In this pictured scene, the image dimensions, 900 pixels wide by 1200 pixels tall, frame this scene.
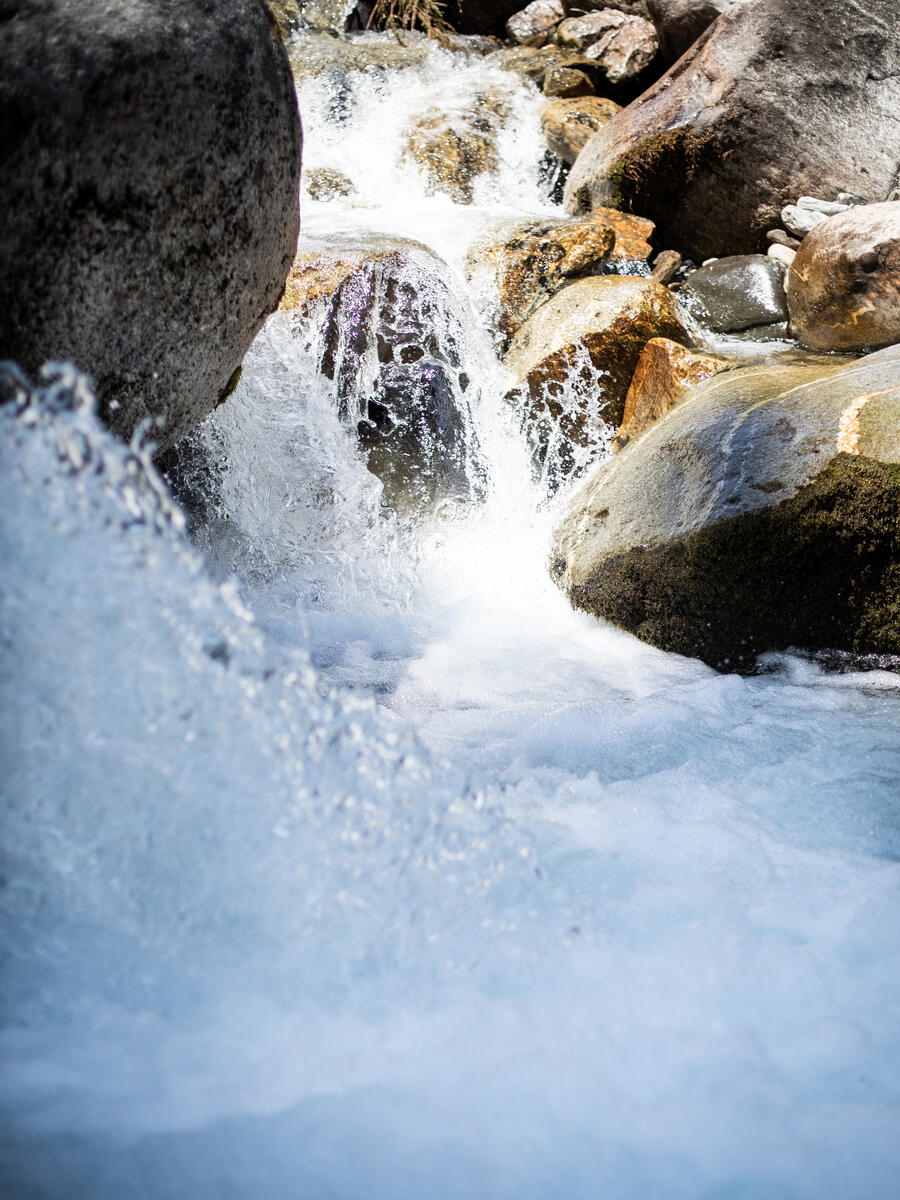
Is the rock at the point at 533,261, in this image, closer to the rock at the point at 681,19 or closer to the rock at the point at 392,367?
the rock at the point at 392,367

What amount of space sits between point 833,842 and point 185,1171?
1.69m

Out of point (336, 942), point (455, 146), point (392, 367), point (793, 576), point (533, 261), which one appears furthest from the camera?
point (455, 146)

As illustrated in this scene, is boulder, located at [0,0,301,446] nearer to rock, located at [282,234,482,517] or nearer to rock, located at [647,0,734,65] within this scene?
rock, located at [282,234,482,517]

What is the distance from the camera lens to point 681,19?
7.78 metres

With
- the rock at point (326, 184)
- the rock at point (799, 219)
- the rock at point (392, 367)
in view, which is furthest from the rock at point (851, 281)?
the rock at point (326, 184)

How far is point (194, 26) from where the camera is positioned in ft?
7.14

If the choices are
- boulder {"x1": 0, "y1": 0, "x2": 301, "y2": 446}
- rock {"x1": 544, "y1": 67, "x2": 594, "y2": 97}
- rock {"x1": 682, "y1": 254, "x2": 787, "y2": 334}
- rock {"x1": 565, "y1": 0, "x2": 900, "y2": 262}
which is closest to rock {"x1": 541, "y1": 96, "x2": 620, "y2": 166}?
rock {"x1": 544, "y1": 67, "x2": 594, "y2": 97}

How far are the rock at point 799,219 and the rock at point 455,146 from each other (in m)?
2.97

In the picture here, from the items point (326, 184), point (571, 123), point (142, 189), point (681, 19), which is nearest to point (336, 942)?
point (142, 189)

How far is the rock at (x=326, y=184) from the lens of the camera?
7.21 m

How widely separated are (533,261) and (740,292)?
1794 mm

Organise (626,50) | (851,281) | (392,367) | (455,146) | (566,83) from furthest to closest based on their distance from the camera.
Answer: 1. (626,50)
2. (566,83)
3. (455,146)
4. (851,281)
5. (392,367)

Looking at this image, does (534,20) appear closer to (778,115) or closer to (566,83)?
(566,83)

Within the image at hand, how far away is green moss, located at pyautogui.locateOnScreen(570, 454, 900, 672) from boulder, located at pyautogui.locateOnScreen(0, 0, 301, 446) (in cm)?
196
